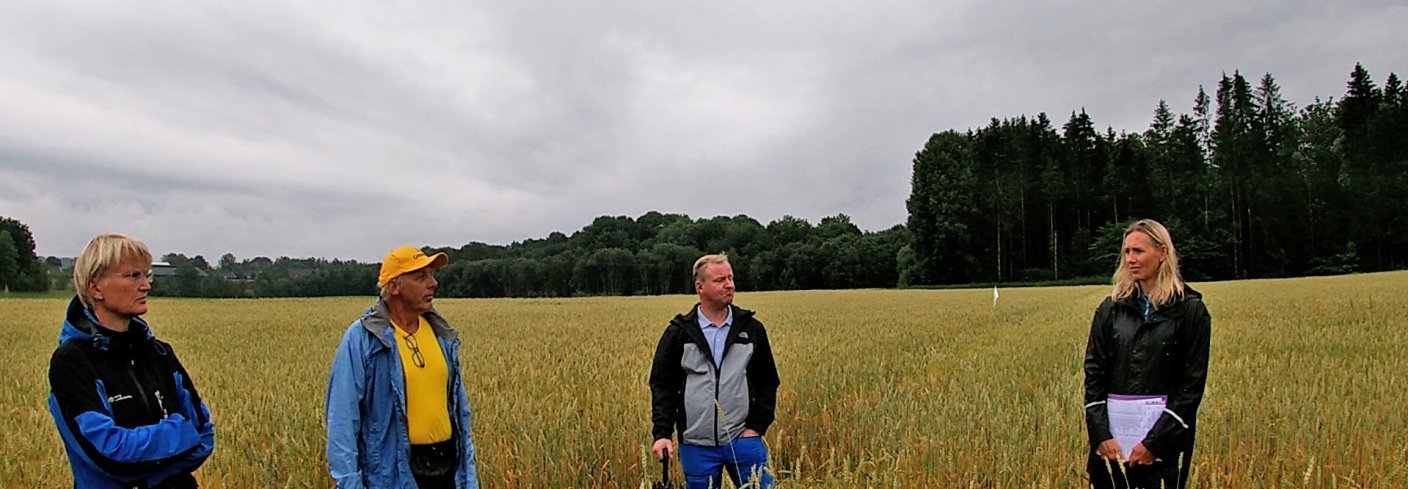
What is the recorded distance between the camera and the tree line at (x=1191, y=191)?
57.1 meters

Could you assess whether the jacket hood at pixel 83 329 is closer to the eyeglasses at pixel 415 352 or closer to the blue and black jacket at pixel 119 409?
the blue and black jacket at pixel 119 409

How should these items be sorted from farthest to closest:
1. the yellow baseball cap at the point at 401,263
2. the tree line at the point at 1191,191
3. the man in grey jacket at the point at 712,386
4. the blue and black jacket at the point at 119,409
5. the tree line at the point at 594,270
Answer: the tree line at the point at 594,270
the tree line at the point at 1191,191
the man in grey jacket at the point at 712,386
the yellow baseball cap at the point at 401,263
the blue and black jacket at the point at 119,409

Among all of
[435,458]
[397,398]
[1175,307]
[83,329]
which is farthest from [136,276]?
[1175,307]

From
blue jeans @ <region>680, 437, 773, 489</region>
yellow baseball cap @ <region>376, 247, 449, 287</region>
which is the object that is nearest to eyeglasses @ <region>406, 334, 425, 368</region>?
yellow baseball cap @ <region>376, 247, 449, 287</region>

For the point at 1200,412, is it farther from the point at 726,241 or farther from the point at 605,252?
the point at 726,241

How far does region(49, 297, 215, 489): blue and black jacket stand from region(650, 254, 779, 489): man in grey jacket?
204cm

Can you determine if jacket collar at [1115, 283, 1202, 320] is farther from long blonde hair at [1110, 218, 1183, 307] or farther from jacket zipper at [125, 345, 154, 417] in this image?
jacket zipper at [125, 345, 154, 417]

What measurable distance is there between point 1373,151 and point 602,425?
2941 inches

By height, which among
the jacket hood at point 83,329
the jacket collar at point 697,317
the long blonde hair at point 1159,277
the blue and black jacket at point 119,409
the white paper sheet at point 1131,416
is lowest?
the white paper sheet at point 1131,416

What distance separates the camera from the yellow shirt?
337 centimetres

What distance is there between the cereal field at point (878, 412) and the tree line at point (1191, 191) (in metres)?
52.2

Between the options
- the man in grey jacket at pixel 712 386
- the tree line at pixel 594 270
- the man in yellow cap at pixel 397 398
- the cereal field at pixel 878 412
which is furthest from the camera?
the tree line at pixel 594 270

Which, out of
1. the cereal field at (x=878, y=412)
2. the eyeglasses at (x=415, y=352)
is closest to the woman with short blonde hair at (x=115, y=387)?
the eyeglasses at (x=415, y=352)

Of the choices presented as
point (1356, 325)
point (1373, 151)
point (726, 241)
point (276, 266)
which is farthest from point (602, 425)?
point (726, 241)
